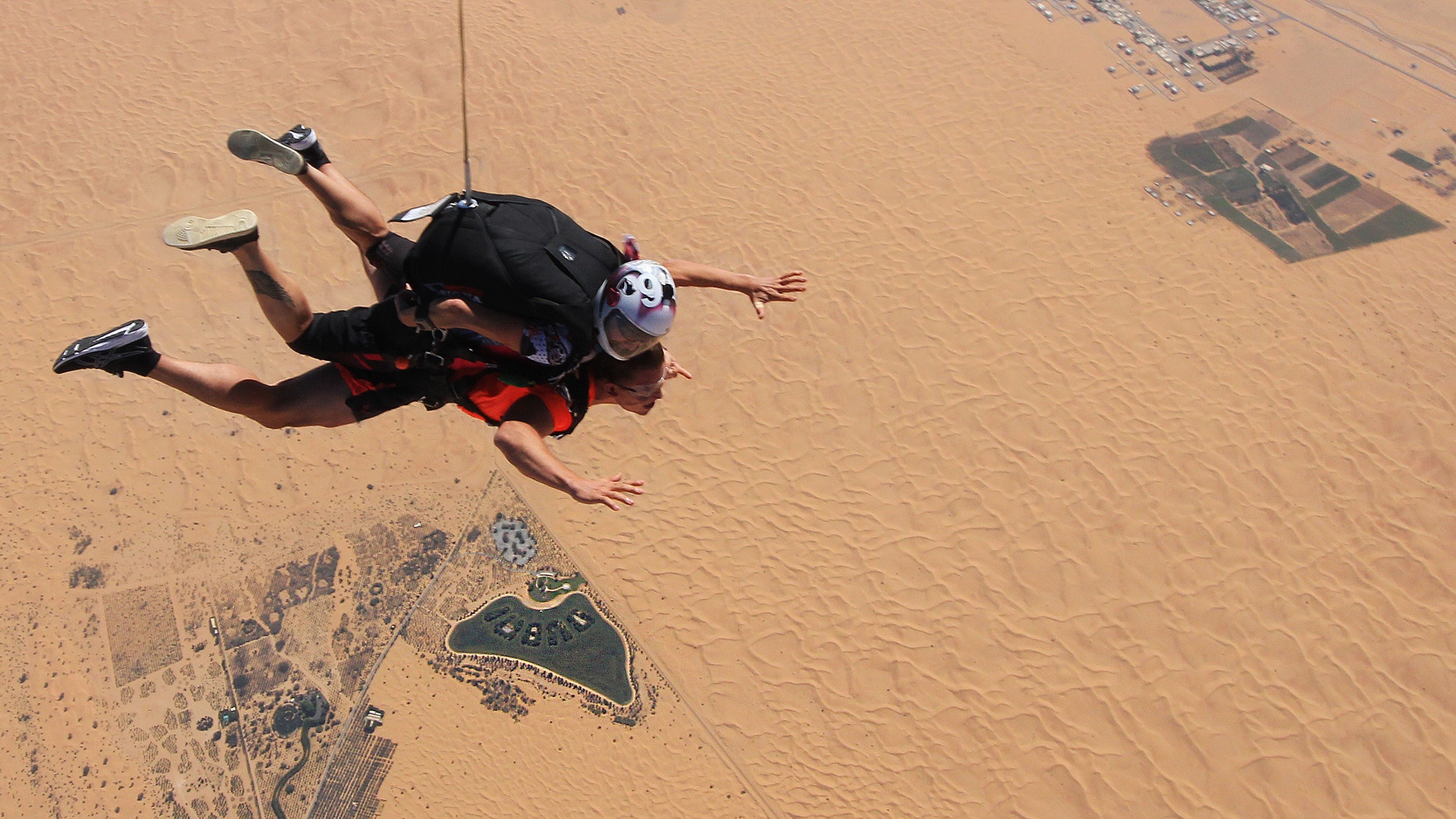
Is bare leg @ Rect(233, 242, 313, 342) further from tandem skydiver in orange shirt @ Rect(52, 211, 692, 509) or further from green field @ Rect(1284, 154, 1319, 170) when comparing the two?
green field @ Rect(1284, 154, 1319, 170)

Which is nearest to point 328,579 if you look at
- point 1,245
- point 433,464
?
point 433,464

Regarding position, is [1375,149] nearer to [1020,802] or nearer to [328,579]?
[1020,802]

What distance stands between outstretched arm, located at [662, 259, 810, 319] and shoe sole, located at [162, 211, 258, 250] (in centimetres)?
183

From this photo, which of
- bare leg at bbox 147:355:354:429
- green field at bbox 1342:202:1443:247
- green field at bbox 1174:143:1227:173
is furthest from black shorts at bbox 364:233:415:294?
green field at bbox 1342:202:1443:247

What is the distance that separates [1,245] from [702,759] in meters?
9.38

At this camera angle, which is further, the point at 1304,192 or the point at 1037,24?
the point at 1037,24

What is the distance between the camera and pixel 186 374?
149 inches

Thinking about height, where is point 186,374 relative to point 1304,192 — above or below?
above

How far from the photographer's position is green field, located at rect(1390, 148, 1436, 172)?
38.1 ft

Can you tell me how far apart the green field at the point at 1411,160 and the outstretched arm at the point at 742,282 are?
1279 centimetres

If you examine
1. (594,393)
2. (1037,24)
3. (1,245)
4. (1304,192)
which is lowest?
(1,245)

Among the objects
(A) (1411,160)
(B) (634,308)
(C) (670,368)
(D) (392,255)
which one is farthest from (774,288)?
(A) (1411,160)

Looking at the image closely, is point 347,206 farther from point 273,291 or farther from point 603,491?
point 603,491

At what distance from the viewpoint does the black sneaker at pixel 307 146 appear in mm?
3883
